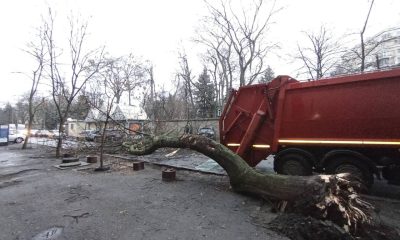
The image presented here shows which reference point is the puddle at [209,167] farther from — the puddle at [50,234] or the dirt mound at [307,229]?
the puddle at [50,234]

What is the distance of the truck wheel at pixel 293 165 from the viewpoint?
6781 millimetres

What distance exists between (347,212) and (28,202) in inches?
239

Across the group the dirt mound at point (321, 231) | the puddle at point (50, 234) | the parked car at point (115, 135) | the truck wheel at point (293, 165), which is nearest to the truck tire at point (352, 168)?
the truck wheel at point (293, 165)

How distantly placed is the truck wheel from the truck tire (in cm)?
51

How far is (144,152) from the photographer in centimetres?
985

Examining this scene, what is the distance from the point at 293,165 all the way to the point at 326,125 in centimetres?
126

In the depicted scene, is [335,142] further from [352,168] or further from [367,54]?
[367,54]

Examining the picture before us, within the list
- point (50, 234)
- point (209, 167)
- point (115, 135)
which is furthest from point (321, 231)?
point (115, 135)

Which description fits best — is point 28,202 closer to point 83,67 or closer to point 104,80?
point 83,67

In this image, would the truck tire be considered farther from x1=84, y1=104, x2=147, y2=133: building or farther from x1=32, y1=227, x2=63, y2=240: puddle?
x1=84, y1=104, x2=147, y2=133: building

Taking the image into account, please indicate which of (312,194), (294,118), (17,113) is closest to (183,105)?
(294,118)

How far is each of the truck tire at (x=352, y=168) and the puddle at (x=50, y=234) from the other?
5.50m

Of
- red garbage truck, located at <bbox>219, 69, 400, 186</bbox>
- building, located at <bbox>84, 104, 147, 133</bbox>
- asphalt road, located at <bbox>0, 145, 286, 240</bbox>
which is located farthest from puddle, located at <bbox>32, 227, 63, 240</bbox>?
building, located at <bbox>84, 104, 147, 133</bbox>

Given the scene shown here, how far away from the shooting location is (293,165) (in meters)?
6.98
